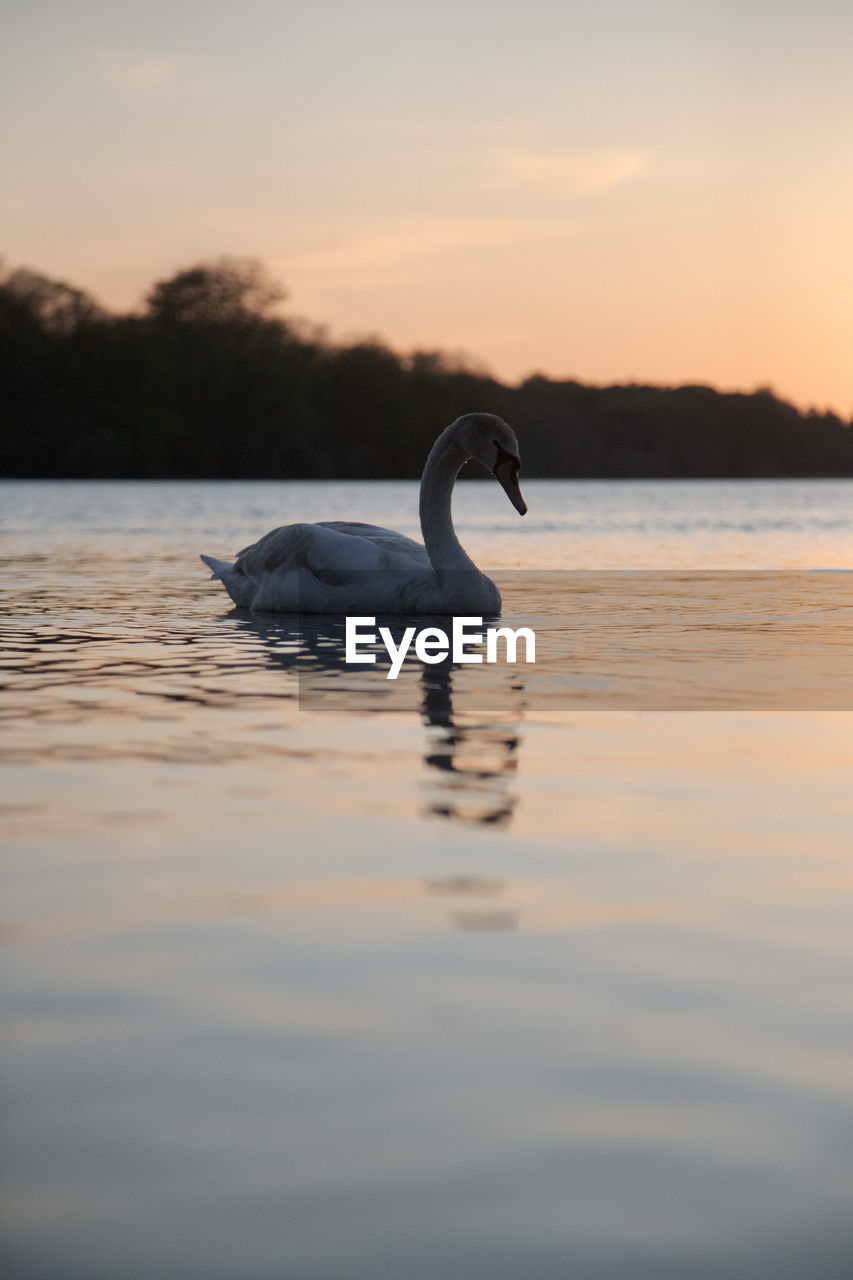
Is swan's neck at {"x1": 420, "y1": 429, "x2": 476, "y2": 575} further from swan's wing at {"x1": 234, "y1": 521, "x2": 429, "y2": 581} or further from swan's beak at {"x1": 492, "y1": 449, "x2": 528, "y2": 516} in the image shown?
swan's beak at {"x1": 492, "y1": 449, "x2": 528, "y2": 516}

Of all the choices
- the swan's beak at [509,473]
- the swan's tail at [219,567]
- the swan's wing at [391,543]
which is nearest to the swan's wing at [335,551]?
the swan's wing at [391,543]

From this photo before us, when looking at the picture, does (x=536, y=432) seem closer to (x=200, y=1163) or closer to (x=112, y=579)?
(x=112, y=579)

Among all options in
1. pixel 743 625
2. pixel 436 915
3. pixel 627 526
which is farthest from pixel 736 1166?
pixel 627 526

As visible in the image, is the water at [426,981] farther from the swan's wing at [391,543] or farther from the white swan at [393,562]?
the swan's wing at [391,543]

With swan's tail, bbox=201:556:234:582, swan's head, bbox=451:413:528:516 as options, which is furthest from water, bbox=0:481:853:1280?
swan's tail, bbox=201:556:234:582

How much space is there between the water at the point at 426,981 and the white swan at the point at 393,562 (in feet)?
10.8

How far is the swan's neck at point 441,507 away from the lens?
12.4m

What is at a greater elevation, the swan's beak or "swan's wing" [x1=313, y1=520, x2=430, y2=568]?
the swan's beak

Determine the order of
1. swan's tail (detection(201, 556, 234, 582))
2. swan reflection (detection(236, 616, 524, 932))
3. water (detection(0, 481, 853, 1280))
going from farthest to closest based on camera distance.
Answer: swan's tail (detection(201, 556, 234, 582)), swan reflection (detection(236, 616, 524, 932)), water (detection(0, 481, 853, 1280))

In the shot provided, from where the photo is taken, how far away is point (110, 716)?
24.7ft

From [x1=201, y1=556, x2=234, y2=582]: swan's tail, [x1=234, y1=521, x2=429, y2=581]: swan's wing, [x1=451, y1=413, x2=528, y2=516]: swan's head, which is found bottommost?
[x1=201, y1=556, x2=234, y2=582]: swan's tail

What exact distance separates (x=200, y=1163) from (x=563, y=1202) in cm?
60

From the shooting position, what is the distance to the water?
256 centimetres

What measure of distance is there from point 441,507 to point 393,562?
103 centimetres
